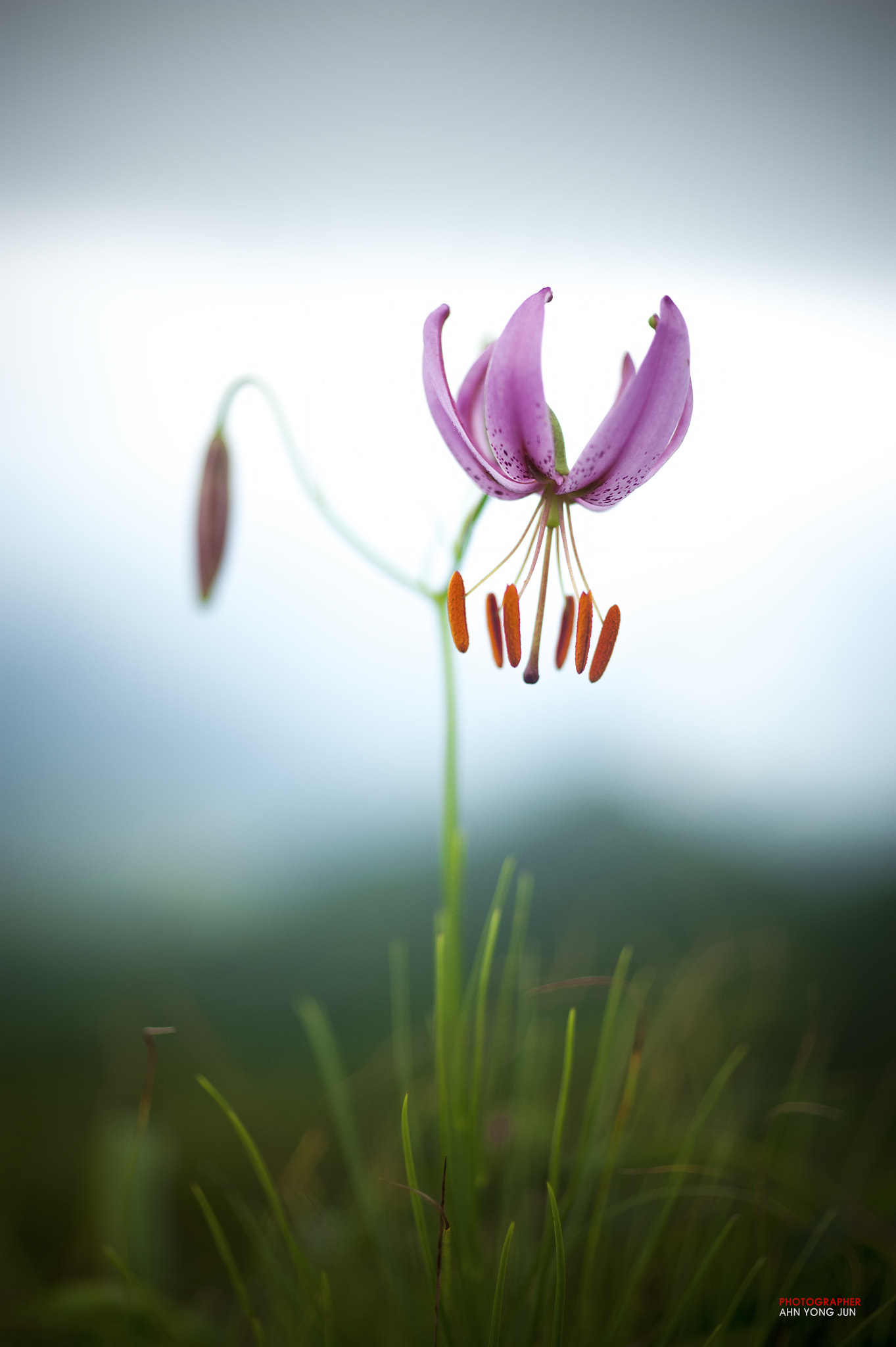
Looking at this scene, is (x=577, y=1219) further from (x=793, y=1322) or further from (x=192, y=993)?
(x=192, y=993)

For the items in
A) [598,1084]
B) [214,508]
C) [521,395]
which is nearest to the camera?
[521,395]

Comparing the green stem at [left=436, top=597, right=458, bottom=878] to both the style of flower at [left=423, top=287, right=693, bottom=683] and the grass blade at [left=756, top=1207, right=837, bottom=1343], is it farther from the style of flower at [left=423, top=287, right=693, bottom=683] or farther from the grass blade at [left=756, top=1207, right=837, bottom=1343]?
the grass blade at [left=756, top=1207, right=837, bottom=1343]

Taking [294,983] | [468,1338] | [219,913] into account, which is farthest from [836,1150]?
[219,913]

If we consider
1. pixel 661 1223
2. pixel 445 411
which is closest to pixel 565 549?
pixel 445 411

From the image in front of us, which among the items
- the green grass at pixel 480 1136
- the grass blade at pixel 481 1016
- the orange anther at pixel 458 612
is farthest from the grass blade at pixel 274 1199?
the orange anther at pixel 458 612

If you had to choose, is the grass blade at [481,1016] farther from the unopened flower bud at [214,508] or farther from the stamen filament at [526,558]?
the unopened flower bud at [214,508]

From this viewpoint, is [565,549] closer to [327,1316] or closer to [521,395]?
[521,395]
